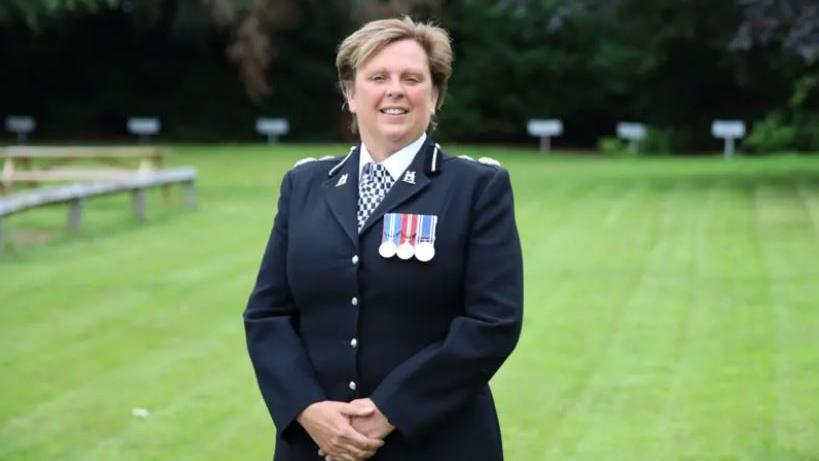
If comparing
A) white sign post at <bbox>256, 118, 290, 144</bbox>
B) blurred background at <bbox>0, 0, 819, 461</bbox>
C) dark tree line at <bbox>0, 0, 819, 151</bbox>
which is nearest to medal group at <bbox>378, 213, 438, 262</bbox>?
blurred background at <bbox>0, 0, 819, 461</bbox>

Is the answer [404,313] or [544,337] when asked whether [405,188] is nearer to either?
[404,313]

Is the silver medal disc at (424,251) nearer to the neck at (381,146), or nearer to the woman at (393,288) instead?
the woman at (393,288)

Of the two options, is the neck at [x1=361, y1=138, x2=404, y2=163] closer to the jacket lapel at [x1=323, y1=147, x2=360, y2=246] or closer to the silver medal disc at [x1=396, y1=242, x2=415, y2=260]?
the jacket lapel at [x1=323, y1=147, x2=360, y2=246]

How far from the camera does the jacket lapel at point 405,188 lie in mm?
3639

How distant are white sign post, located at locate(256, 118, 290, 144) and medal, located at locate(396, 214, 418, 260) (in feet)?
126

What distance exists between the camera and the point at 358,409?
11.6 feet

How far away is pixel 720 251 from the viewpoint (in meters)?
14.0

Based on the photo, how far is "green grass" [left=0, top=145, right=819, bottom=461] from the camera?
733 cm

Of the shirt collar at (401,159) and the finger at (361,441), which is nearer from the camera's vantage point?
the finger at (361,441)

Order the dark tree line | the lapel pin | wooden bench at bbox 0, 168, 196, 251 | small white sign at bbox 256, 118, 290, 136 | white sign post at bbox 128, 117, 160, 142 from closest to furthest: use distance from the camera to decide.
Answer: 1. the lapel pin
2. wooden bench at bbox 0, 168, 196, 251
3. white sign post at bbox 128, 117, 160, 142
4. the dark tree line
5. small white sign at bbox 256, 118, 290, 136

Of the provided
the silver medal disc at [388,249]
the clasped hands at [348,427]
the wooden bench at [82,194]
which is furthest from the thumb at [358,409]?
the wooden bench at [82,194]

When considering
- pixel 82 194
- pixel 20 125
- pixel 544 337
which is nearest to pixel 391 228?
pixel 544 337

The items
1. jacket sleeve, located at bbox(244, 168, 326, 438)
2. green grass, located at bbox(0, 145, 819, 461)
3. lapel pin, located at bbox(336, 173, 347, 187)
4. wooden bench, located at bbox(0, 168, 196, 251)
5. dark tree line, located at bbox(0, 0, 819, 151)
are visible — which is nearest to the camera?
jacket sleeve, located at bbox(244, 168, 326, 438)

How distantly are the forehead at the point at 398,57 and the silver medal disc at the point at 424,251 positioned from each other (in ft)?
1.42
